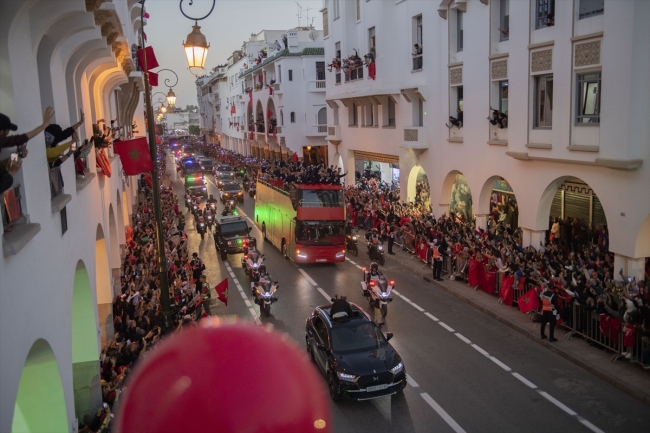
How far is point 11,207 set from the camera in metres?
6.27

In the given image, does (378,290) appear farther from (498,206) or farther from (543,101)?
(498,206)

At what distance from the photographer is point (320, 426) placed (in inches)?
83.2

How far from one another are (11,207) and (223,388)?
17.1 feet

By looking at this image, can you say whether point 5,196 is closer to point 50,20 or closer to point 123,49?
point 50,20

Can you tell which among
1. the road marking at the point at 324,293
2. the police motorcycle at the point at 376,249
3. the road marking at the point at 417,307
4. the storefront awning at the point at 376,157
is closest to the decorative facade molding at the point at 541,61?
the road marking at the point at 417,307

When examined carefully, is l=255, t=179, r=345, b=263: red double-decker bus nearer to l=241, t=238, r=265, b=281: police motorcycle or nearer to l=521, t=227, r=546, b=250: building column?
l=241, t=238, r=265, b=281: police motorcycle

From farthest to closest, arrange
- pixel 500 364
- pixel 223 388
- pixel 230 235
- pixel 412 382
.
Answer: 1. pixel 230 235
2. pixel 500 364
3. pixel 412 382
4. pixel 223 388

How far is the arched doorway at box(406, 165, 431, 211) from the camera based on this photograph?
32156mm

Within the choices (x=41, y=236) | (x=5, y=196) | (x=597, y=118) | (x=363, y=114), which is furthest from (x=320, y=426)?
(x=363, y=114)

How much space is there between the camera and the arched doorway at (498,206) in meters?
24.8

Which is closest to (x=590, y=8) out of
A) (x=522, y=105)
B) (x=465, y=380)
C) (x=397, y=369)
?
(x=522, y=105)

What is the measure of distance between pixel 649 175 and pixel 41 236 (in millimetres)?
15319

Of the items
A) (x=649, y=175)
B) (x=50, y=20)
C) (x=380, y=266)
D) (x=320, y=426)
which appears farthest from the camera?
(x=380, y=266)

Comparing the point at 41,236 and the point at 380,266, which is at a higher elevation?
the point at 41,236
